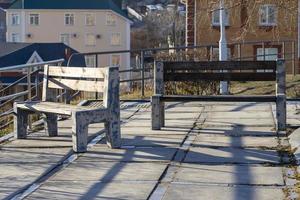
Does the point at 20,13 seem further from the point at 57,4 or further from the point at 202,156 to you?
the point at 202,156

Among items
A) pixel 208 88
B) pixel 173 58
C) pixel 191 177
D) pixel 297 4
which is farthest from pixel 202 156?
pixel 173 58

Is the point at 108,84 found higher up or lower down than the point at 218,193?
higher up

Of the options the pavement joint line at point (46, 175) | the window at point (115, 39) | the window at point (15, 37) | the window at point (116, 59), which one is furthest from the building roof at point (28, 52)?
the pavement joint line at point (46, 175)

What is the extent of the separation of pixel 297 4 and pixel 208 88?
248 inches

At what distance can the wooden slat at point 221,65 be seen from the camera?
33.2 ft

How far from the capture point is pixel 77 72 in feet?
30.8

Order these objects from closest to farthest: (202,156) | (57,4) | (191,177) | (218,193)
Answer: (218,193) → (191,177) → (202,156) → (57,4)

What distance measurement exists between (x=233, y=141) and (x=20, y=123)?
8.95ft

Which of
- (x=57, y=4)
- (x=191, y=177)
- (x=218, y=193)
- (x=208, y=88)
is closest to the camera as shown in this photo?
(x=218, y=193)

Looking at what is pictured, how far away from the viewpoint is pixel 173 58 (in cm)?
1741

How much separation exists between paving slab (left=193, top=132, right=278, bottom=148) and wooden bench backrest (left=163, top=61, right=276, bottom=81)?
3.45ft

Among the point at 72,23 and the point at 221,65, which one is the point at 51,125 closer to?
the point at 221,65

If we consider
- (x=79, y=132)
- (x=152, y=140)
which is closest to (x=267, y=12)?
(x=152, y=140)

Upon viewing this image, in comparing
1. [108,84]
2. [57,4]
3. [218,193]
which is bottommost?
[218,193]
